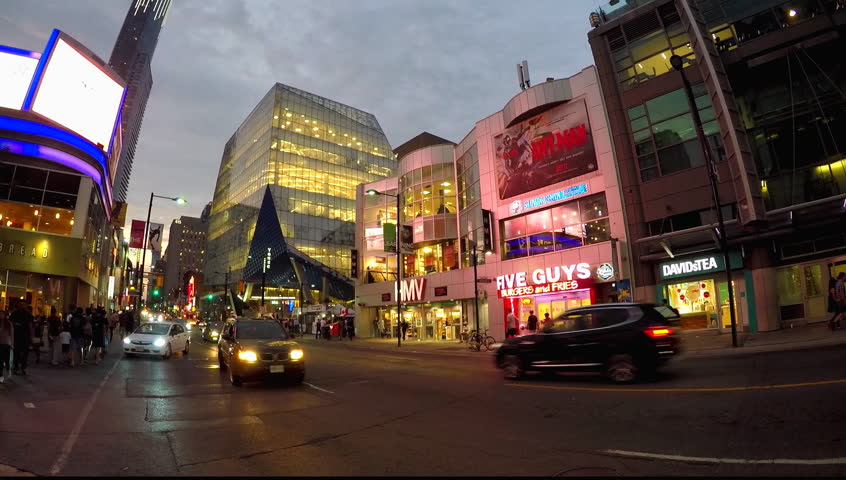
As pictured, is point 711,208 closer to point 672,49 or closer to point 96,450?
point 672,49

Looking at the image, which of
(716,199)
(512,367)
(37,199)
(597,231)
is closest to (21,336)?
(512,367)

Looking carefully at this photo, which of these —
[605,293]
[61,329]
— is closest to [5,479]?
[61,329]

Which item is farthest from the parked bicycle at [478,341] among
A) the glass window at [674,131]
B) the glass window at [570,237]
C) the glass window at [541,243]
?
the glass window at [674,131]

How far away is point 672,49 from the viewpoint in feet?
78.5

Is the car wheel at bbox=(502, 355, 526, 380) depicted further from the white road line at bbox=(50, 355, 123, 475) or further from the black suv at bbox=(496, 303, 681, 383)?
the white road line at bbox=(50, 355, 123, 475)

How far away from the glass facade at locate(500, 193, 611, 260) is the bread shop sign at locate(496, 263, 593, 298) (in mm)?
1268

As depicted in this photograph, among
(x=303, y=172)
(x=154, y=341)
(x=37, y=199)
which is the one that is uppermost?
(x=303, y=172)

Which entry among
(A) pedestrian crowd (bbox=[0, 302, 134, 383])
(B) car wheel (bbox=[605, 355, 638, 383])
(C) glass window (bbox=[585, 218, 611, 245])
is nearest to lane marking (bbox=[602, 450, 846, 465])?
(B) car wheel (bbox=[605, 355, 638, 383])

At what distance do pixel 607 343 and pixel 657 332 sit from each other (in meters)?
1.08

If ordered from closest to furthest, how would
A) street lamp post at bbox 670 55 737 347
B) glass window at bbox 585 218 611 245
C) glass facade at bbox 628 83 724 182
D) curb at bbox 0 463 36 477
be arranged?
curb at bbox 0 463 36 477 → street lamp post at bbox 670 55 737 347 → glass facade at bbox 628 83 724 182 → glass window at bbox 585 218 611 245

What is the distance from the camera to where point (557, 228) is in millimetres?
26703

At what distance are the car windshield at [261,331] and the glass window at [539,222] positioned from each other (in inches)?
717

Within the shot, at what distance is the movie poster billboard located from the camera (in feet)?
85.4

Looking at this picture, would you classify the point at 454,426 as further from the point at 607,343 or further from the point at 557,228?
the point at 557,228
